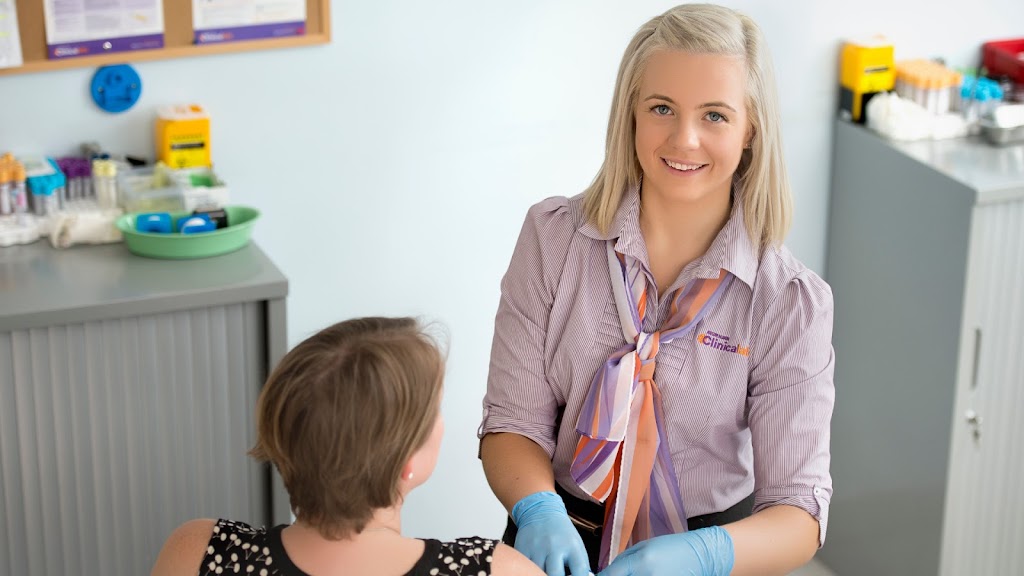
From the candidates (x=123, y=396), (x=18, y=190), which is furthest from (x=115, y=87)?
(x=123, y=396)

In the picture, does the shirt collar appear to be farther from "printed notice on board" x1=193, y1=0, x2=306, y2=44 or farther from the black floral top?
"printed notice on board" x1=193, y1=0, x2=306, y2=44

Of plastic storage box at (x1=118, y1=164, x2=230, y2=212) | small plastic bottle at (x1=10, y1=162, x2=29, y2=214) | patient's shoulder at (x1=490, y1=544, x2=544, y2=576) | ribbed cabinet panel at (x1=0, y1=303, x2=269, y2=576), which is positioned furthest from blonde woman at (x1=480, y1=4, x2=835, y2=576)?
small plastic bottle at (x1=10, y1=162, x2=29, y2=214)

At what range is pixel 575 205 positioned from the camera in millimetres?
2010

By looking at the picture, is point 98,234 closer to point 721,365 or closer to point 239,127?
point 239,127

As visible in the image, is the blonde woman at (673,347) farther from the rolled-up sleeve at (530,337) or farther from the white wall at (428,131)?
the white wall at (428,131)

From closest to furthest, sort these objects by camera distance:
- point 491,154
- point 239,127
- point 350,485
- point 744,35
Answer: point 350,485
point 744,35
point 239,127
point 491,154

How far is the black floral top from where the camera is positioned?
1.48m

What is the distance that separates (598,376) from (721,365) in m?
0.17

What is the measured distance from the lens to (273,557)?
4.86ft

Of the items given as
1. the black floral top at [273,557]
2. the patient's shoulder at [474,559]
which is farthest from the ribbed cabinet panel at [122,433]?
the patient's shoulder at [474,559]

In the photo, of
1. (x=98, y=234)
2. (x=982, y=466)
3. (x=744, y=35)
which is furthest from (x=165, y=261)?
(x=982, y=466)

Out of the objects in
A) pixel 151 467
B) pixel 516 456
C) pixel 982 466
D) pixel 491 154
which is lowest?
pixel 982 466

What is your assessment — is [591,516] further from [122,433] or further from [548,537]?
[122,433]

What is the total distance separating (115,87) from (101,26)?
0.11 metres
